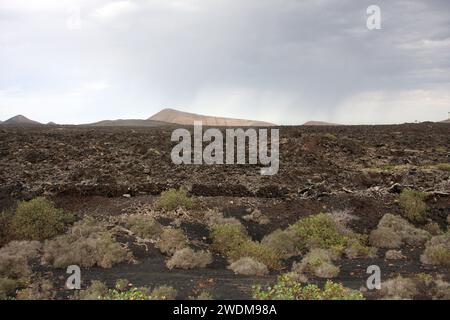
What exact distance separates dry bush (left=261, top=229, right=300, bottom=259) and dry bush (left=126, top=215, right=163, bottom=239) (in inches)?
124

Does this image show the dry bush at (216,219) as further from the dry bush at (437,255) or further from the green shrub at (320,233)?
the dry bush at (437,255)

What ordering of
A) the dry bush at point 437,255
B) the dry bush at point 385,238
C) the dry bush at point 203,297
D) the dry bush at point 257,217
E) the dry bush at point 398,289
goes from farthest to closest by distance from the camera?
the dry bush at point 257,217 < the dry bush at point 385,238 < the dry bush at point 437,255 < the dry bush at point 398,289 < the dry bush at point 203,297

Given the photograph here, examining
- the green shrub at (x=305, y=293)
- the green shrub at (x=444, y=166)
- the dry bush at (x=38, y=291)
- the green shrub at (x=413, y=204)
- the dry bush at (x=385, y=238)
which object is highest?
the green shrub at (x=444, y=166)

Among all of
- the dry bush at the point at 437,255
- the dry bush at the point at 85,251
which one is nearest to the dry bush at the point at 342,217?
the dry bush at the point at 437,255

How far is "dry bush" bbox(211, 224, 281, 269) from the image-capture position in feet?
43.2

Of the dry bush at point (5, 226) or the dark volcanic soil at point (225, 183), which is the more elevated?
the dark volcanic soil at point (225, 183)

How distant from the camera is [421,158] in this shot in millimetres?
25547

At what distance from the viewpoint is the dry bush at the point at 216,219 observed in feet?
51.4

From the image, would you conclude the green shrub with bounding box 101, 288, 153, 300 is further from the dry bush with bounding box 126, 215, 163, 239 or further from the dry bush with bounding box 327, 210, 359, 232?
the dry bush with bounding box 327, 210, 359, 232

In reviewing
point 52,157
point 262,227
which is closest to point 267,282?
point 262,227

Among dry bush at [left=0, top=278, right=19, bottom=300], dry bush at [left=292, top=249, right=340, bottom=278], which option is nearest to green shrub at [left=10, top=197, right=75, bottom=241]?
dry bush at [left=0, top=278, right=19, bottom=300]

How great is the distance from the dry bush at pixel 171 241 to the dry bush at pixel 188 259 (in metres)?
0.62

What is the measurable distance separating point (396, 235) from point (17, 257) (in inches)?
420
